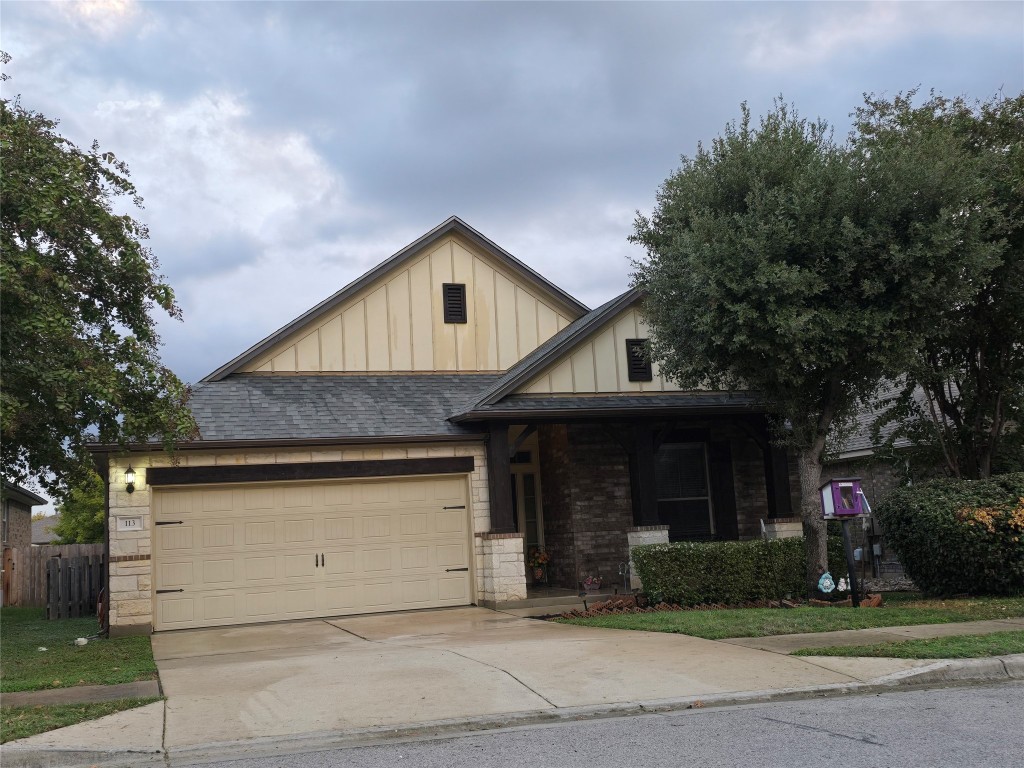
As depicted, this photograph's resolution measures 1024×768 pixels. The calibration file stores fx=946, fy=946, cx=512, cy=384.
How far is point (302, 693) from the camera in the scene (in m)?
8.38

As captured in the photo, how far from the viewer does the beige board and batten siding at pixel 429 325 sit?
60.0 ft

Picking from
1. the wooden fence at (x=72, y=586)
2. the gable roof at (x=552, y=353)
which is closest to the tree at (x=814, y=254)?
the gable roof at (x=552, y=353)

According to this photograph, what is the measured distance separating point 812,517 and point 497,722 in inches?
336

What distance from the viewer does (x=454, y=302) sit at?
19359 millimetres

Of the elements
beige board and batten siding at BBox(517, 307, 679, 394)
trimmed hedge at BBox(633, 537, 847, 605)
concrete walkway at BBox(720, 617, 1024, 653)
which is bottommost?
concrete walkway at BBox(720, 617, 1024, 653)

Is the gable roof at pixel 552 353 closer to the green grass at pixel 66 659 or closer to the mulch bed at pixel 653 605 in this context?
the mulch bed at pixel 653 605

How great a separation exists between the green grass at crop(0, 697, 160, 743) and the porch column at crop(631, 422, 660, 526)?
9.85 m

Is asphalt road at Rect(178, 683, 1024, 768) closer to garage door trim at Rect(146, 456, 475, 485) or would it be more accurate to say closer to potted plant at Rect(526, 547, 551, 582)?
Answer: garage door trim at Rect(146, 456, 475, 485)

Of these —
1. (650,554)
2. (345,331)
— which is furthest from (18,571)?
(650,554)

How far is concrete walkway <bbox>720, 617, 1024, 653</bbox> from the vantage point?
9.91m

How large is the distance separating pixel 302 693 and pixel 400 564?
7710 mm

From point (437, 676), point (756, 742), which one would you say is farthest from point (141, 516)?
point (756, 742)

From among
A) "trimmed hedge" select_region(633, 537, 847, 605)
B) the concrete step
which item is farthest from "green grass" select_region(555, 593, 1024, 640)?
the concrete step

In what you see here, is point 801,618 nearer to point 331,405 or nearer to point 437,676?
point 437,676
